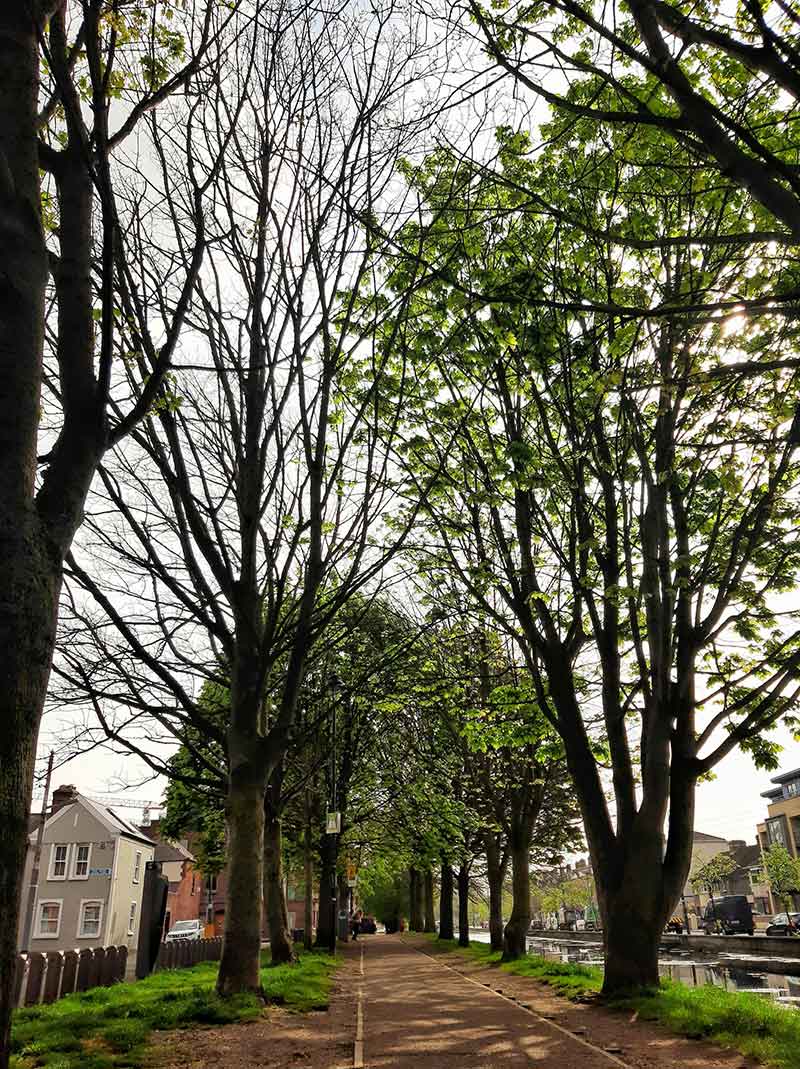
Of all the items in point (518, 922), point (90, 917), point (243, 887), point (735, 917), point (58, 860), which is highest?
point (58, 860)

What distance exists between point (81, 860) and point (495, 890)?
23942mm

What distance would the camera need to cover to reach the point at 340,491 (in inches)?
517

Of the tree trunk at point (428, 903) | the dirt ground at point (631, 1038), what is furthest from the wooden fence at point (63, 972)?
the tree trunk at point (428, 903)

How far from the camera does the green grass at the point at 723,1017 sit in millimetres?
7538

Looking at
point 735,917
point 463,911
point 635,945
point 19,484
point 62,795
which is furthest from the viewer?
point 62,795

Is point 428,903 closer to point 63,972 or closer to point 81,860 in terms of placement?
point 81,860

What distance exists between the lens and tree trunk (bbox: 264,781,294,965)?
18.3 metres

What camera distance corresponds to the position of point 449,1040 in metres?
9.16

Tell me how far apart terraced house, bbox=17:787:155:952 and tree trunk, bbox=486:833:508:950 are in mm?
21677

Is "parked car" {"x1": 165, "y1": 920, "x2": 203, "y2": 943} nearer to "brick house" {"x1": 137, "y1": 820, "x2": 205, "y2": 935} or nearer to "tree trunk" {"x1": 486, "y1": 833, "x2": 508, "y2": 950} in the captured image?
"brick house" {"x1": 137, "y1": 820, "x2": 205, "y2": 935}

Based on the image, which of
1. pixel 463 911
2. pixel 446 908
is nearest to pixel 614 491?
pixel 463 911

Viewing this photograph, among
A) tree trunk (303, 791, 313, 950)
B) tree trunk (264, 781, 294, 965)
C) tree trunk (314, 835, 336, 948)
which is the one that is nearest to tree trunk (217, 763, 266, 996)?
tree trunk (264, 781, 294, 965)

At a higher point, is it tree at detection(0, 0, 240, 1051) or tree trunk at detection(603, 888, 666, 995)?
tree at detection(0, 0, 240, 1051)

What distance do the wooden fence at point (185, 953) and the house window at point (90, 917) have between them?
1504cm
